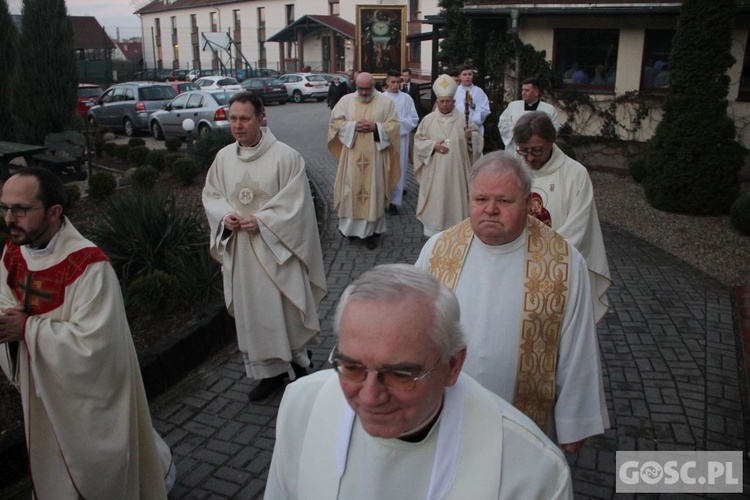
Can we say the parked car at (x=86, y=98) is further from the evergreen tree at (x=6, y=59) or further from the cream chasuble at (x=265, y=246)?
the cream chasuble at (x=265, y=246)

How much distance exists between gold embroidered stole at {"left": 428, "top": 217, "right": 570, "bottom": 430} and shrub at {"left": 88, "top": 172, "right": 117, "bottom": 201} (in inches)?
340

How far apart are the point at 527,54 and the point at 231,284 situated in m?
12.4

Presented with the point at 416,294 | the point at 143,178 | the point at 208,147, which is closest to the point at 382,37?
the point at 208,147

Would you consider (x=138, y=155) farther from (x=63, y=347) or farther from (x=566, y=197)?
(x=63, y=347)

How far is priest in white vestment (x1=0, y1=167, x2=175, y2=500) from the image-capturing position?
3.01 metres

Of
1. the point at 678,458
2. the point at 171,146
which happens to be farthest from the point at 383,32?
the point at 678,458

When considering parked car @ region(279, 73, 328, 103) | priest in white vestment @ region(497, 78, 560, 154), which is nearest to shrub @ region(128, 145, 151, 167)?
priest in white vestment @ region(497, 78, 560, 154)

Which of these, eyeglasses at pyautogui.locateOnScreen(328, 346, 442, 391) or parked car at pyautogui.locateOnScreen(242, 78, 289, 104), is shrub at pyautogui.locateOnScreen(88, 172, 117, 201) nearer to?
eyeglasses at pyautogui.locateOnScreen(328, 346, 442, 391)

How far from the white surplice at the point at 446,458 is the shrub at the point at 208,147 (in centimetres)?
1164

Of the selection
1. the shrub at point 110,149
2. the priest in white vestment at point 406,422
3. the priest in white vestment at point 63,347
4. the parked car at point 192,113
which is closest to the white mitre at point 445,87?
the priest in white vestment at point 63,347

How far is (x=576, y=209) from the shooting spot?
13.5 feet

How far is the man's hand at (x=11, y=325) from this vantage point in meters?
3.00

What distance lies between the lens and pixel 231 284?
4.82 m

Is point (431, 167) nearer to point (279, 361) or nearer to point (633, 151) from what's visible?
point (279, 361)
